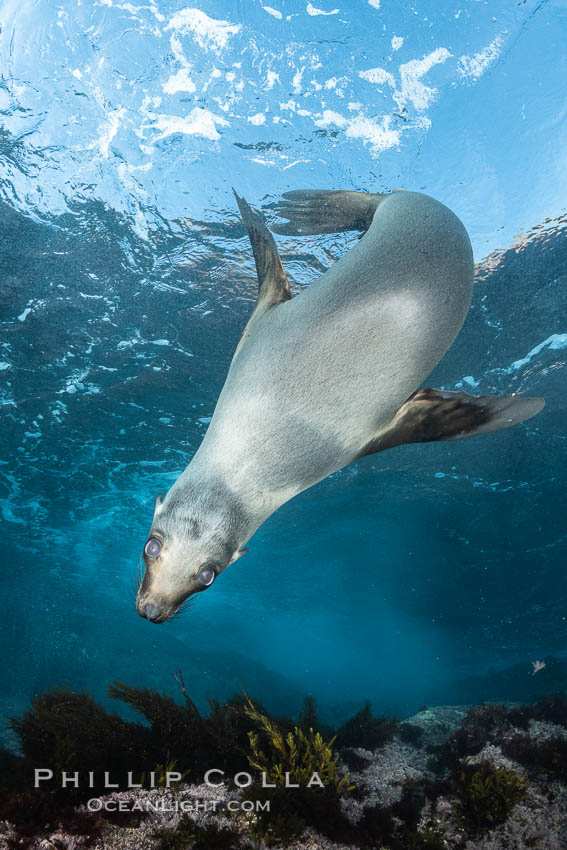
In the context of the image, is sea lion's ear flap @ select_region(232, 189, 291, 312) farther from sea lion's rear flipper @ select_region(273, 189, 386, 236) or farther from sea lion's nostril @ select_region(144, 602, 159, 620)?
sea lion's nostril @ select_region(144, 602, 159, 620)

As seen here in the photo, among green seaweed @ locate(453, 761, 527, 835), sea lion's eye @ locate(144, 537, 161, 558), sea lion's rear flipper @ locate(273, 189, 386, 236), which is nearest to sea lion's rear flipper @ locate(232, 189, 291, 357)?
sea lion's rear flipper @ locate(273, 189, 386, 236)

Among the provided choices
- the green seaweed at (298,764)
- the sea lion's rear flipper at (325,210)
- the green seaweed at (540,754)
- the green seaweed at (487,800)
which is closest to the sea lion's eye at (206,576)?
the sea lion's rear flipper at (325,210)

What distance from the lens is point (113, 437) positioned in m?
13.8

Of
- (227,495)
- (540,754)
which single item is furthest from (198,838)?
(540,754)

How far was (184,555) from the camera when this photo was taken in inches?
67.0

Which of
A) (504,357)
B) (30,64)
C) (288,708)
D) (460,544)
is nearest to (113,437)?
(30,64)

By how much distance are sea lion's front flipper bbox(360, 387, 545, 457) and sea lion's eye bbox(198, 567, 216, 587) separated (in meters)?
1.02

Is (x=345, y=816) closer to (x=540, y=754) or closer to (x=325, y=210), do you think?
(x=540, y=754)

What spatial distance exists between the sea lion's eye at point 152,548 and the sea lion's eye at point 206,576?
0.20 m

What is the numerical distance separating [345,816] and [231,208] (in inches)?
299

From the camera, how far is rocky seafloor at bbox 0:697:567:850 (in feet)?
8.69

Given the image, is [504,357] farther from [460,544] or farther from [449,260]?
[460,544]

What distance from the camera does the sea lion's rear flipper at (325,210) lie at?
2.61 m

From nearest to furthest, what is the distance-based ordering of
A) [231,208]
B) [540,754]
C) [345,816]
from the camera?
[345,816] → [540,754] → [231,208]
